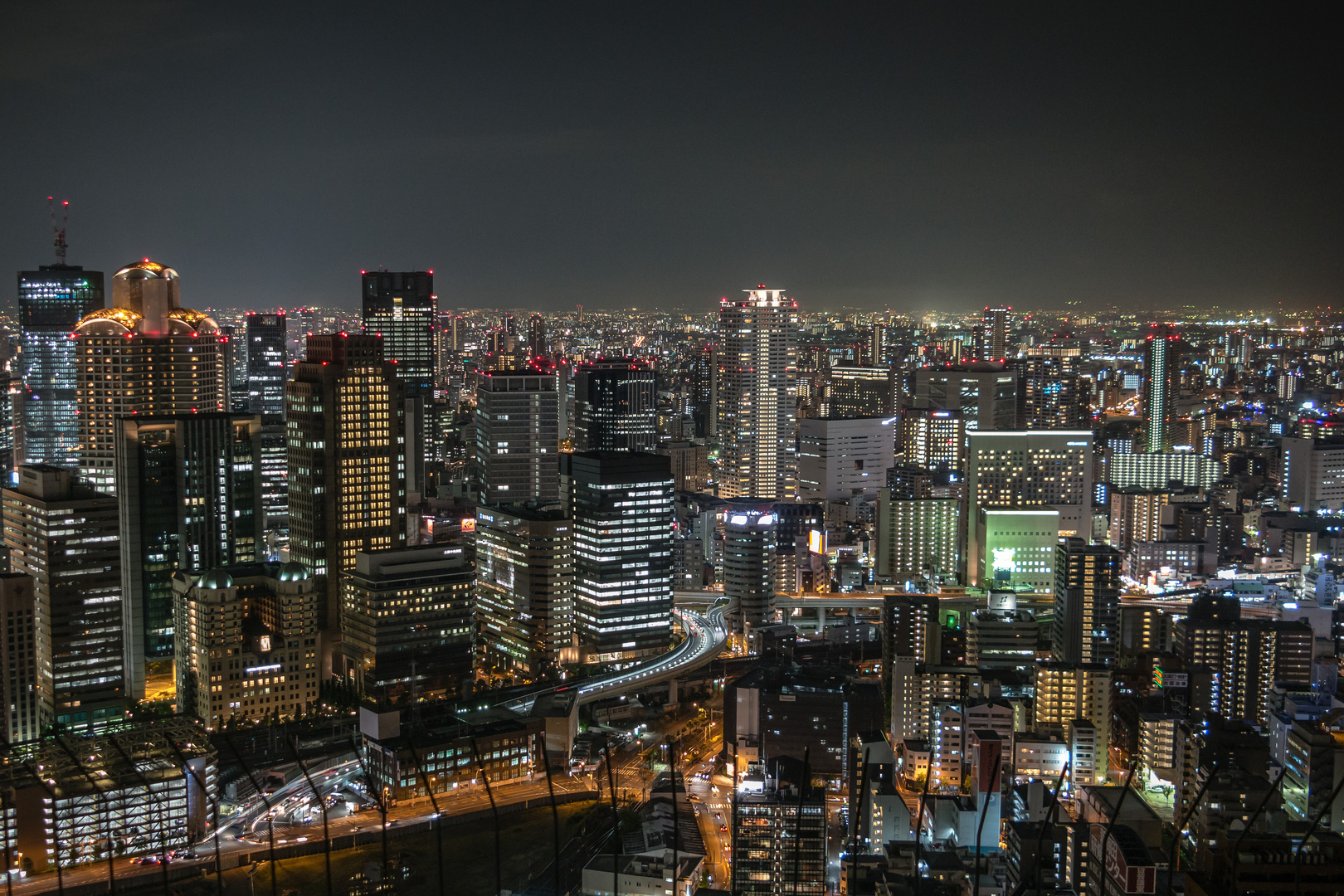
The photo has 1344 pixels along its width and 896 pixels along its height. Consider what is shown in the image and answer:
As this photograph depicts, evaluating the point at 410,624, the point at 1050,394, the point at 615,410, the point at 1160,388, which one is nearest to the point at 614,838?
the point at 410,624

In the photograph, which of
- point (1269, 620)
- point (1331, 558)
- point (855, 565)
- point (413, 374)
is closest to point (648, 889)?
point (1269, 620)

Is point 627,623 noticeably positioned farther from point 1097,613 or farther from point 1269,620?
point 1269,620

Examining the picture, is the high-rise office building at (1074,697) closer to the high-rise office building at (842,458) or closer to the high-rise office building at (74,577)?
the high-rise office building at (74,577)

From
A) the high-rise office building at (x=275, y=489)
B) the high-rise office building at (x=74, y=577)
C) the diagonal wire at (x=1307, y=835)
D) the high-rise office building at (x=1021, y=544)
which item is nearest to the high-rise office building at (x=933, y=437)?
the high-rise office building at (x=1021, y=544)

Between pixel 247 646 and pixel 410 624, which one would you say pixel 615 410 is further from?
pixel 247 646

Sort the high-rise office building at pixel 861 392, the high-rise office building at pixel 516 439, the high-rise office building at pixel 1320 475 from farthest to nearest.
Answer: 1. the high-rise office building at pixel 861 392
2. the high-rise office building at pixel 516 439
3. the high-rise office building at pixel 1320 475
